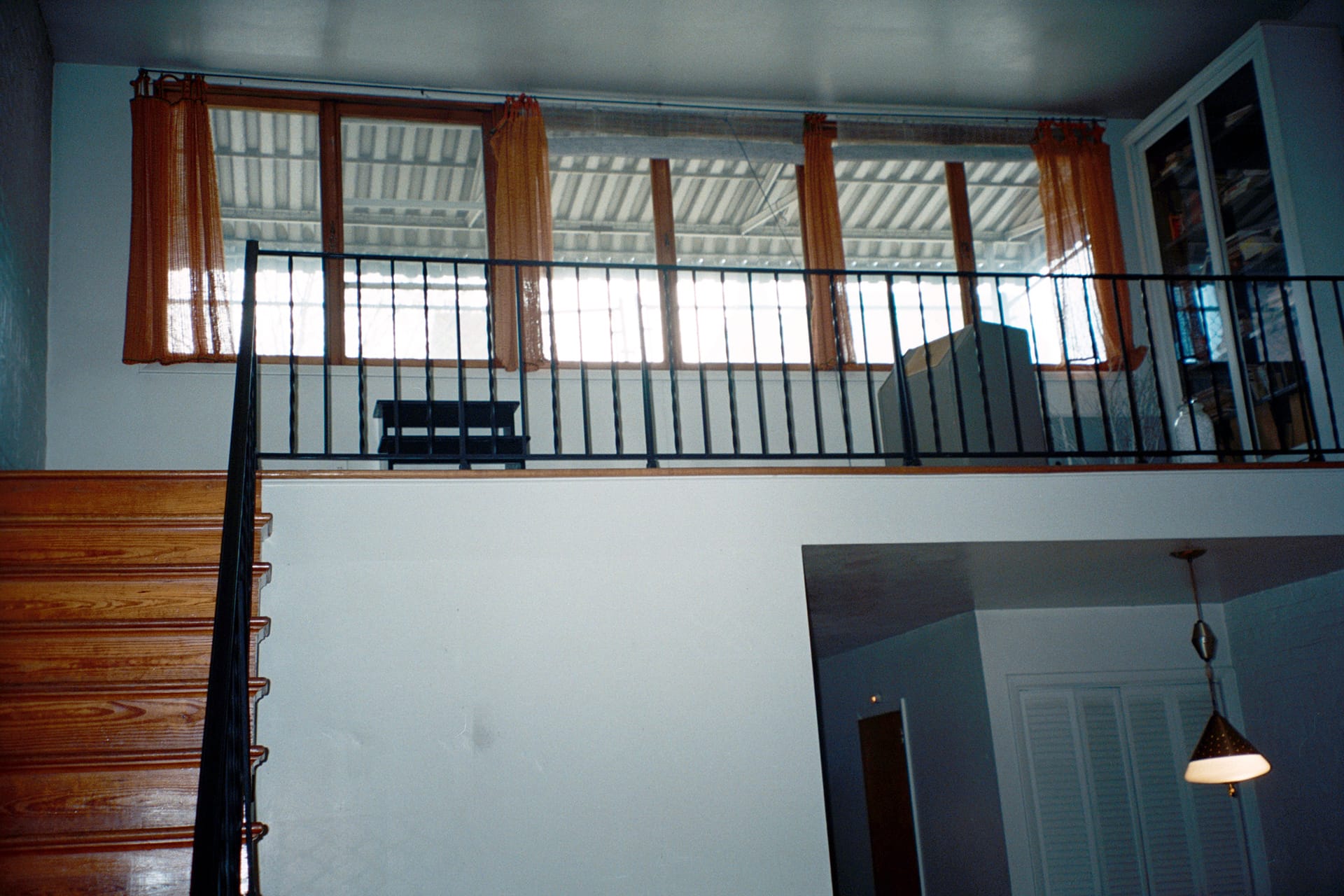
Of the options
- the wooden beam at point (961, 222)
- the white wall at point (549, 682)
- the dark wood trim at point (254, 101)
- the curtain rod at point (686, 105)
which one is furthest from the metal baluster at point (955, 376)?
the dark wood trim at point (254, 101)

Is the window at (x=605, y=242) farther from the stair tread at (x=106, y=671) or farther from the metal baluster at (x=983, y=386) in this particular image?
the stair tread at (x=106, y=671)

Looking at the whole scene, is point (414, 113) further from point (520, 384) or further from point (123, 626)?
point (123, 626)

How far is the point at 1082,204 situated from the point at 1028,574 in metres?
2.88

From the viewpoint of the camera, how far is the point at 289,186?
20.2ft

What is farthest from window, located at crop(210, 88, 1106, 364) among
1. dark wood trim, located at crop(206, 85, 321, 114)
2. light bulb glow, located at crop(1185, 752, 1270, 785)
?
light bulb glow, located at crop(1185, 752, 1270, 785)

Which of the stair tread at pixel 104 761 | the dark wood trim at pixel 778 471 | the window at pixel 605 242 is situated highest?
the window at pixel 605 242

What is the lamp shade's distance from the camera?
4555 millimetres

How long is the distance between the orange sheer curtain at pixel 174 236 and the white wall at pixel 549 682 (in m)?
2.34

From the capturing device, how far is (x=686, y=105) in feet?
22.1

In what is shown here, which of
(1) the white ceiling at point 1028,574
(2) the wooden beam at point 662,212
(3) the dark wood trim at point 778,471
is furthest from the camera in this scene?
(2) the wooden beam at point 662,212

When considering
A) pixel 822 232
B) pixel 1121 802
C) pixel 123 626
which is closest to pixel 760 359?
pixel 822 232

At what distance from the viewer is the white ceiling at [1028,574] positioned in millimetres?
4395

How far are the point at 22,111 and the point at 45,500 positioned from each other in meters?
2.39

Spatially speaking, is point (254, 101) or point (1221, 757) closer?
point (1221, 757)
